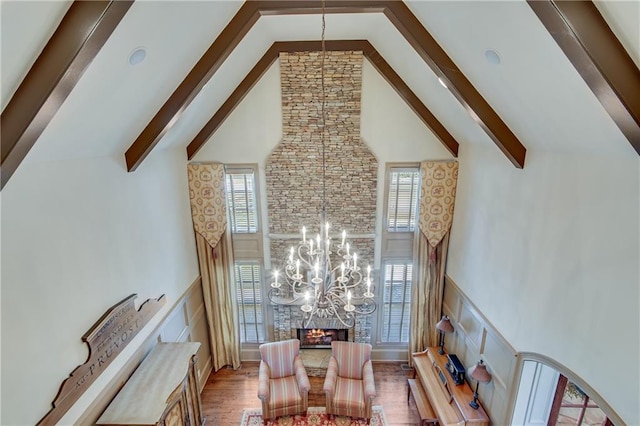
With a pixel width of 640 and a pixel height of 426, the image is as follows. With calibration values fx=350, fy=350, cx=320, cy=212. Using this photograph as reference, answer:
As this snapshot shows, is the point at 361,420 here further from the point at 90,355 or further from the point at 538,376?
the point at 90,355

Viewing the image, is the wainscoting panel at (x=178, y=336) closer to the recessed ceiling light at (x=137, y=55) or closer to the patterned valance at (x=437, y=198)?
the recessed ceiling light at (x=137, y=55)

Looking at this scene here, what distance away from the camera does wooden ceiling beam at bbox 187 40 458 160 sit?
5.27 m

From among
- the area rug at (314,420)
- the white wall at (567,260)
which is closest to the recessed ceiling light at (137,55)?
the white wall at (567,260)

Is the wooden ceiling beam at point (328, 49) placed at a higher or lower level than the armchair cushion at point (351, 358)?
higher

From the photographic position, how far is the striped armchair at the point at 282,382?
546 cm

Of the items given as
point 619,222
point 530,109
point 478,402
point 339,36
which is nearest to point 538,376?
point 478,402

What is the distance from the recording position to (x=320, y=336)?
6926 mm

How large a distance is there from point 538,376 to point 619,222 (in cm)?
242

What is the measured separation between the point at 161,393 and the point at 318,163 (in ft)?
13.0

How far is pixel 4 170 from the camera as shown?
2.33 metres

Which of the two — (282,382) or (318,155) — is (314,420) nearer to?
(282,382)

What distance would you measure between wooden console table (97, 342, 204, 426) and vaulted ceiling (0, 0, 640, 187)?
242 centimetres

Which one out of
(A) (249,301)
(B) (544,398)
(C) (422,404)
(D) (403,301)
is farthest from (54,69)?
(D) (403,301)

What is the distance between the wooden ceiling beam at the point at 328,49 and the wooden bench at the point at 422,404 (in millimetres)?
4108
